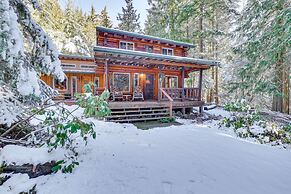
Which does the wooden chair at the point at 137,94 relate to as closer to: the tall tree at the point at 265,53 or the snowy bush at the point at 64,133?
the tall tree at the point at 265,53

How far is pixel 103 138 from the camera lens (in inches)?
192

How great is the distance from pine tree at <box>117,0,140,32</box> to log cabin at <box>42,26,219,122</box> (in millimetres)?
14354

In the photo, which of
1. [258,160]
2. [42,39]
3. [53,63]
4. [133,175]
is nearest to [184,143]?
[258,160]

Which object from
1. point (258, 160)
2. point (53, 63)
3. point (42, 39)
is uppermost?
point (42, 39)

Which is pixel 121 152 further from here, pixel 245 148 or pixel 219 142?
pixel 245 148

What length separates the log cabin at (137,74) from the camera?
914 centimetres

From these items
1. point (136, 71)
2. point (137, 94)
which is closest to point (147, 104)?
point (137, 94)

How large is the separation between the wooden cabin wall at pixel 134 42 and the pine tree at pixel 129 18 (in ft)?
49.6

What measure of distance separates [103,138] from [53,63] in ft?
7.82

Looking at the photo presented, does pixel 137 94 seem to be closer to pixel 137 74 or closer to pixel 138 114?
pixel 137 74

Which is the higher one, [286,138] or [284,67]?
[284,67]

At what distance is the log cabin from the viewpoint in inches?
360

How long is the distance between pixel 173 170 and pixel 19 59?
312 cm

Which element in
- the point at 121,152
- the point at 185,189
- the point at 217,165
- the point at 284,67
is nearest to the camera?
the point at 185,189
